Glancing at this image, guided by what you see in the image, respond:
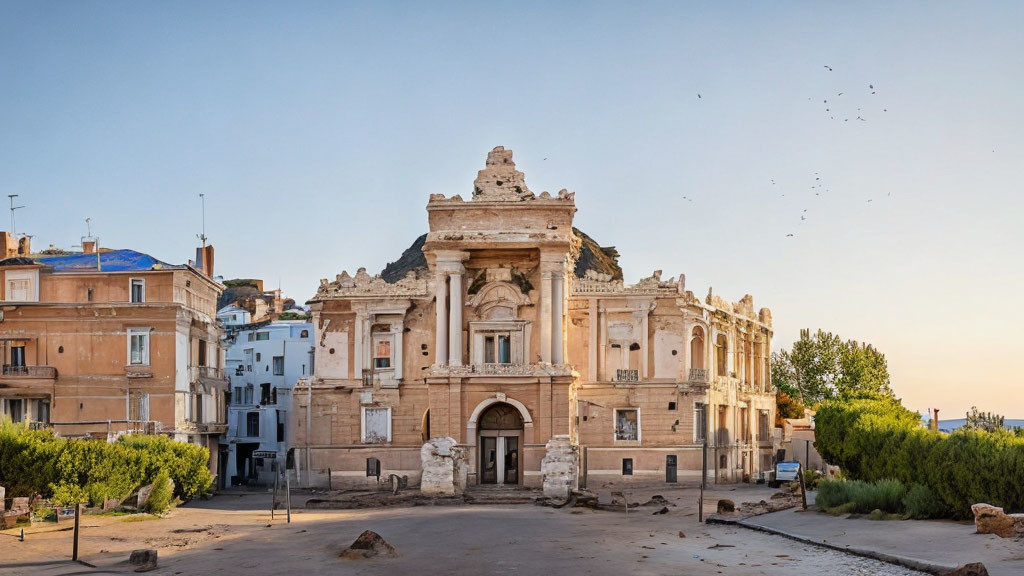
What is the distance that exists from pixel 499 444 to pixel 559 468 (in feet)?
18.9

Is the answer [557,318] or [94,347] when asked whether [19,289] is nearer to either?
[94,347]

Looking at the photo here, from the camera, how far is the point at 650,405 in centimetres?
6712

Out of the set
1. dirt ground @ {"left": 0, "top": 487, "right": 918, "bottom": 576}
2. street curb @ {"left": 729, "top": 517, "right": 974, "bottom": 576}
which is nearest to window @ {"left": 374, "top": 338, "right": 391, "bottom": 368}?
dirt ground @ {"left": 0, "top": 487, "right": 918, "bottom": 576}

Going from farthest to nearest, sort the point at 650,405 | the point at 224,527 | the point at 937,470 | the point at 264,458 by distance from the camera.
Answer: the point at 264,458 → the point at 650,405 → the point at 224,527 → the point at 937,470

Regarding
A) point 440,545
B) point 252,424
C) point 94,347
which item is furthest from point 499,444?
point 252,424

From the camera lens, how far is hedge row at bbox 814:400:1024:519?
34.8 meters

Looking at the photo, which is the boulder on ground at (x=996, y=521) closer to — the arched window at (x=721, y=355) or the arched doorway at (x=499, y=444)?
the arched doorway at (x=499, y=444)

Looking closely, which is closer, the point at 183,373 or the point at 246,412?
the point at 183,373

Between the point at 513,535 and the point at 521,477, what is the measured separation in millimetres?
21139

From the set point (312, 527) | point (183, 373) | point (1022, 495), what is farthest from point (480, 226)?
point (1022, 495)

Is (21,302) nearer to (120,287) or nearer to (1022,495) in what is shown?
(120,287)

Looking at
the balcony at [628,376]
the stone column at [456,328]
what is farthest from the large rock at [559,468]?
the balcony at [628,376]

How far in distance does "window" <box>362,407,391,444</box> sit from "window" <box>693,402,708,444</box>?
56.7 ft

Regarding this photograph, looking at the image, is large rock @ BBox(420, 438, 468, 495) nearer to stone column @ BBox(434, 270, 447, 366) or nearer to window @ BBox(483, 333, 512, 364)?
stone column @ BBox(434, 270, 447, 366)
